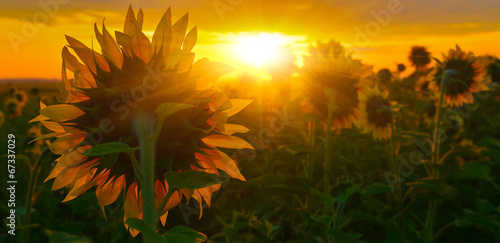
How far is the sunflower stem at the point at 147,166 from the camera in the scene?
90cm

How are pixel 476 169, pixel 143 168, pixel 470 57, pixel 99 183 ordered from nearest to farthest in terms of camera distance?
pixel 143 168 < pixel 99 183 < pixel 476 169 < pixel 470 57

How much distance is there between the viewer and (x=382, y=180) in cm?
351

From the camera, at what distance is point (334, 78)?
3070 mm

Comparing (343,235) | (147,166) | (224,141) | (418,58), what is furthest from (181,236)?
(418,58)

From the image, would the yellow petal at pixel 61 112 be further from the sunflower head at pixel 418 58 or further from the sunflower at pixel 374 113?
the sunflower head at pixel 418 58

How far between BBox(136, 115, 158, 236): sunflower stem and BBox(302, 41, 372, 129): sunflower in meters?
2.25

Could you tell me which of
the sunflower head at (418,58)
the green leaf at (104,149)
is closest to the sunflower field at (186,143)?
the green leaf at (104,149)

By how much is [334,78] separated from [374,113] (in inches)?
16.0

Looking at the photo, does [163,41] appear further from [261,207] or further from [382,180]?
[382,180]

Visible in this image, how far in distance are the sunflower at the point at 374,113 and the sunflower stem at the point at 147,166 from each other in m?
2.41

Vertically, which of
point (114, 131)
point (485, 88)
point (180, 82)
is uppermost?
point (485, 88)

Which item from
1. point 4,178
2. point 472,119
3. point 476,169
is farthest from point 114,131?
point 472,119

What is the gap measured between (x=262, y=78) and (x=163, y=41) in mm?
3327

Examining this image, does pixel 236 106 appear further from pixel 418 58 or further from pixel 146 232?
pixel 418 58
